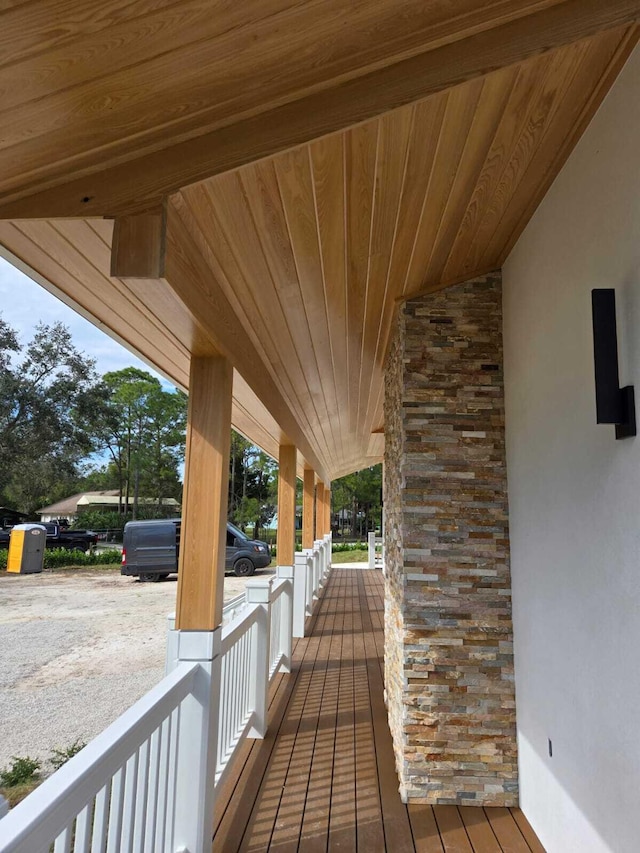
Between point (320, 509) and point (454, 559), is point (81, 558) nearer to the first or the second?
point (320, 509)

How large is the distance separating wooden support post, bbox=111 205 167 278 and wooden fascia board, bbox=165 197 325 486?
0.09 m

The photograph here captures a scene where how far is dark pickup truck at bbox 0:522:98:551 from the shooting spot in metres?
21.2

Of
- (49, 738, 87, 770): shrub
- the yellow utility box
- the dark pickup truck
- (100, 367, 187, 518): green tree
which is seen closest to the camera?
(49, 738, 87, 770): shrub

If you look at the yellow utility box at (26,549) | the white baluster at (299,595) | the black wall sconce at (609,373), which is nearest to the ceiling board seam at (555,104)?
Result: the black wall sconce at (609,373)

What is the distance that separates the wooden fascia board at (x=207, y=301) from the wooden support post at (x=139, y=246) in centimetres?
9

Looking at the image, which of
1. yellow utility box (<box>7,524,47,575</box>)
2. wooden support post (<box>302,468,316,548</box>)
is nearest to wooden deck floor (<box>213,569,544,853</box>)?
wooden support post (<box>302,468,316,548</box>)

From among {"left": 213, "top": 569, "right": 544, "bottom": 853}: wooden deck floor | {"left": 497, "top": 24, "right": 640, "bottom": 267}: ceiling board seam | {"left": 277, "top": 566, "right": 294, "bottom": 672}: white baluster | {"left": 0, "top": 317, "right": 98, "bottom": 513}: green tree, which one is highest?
{"left": 0, "top": 317, "right": 98, "bottom": 513}: green tree

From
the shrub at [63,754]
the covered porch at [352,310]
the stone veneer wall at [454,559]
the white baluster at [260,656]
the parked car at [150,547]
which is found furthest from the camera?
the parked car at [150,547]

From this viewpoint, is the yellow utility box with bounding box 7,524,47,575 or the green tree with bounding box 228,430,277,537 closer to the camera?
the yellow utility box with bounding box 7,524,47,575

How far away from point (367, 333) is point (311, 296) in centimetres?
101

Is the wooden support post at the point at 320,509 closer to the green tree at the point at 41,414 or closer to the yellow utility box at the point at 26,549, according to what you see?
the yellow utility box at the point at 26,549

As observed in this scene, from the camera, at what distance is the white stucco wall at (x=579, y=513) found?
1705 millimetres

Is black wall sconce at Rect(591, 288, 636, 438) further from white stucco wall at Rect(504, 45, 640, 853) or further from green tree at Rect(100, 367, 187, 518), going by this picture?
green tree at Rect(100, 367, 187, 518)

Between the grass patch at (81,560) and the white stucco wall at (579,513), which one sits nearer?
the white stucco wall at (579,513)
